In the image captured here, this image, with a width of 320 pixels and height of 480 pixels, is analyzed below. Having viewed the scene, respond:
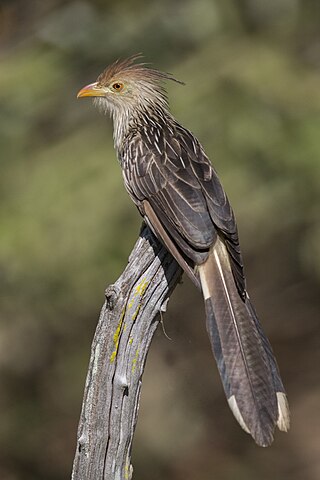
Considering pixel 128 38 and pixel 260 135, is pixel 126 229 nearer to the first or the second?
pixel 260 135

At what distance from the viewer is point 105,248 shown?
8.09m

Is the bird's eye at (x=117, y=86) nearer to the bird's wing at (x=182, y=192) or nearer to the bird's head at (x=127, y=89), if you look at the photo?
the bird's head at (x=127, y=89)

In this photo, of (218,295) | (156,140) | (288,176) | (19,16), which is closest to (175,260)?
(218,295)

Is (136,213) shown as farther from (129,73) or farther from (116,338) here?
(116,338)

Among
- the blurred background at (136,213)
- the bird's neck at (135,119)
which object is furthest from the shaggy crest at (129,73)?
the blurred background at (136,213)

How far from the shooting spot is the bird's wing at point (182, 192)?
4992mm

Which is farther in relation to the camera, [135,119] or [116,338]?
[135,119]

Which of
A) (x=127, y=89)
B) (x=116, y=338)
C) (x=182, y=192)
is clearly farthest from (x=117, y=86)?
(x=116, y=338)

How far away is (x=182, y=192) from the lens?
5.32m

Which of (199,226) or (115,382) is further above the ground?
(199,226)

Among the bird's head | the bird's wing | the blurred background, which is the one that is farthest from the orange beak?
the blurred background

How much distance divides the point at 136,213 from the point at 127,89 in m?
1.90

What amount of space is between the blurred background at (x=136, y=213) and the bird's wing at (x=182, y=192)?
2221 millimetres

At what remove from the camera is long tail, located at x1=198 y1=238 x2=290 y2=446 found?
4.28m
